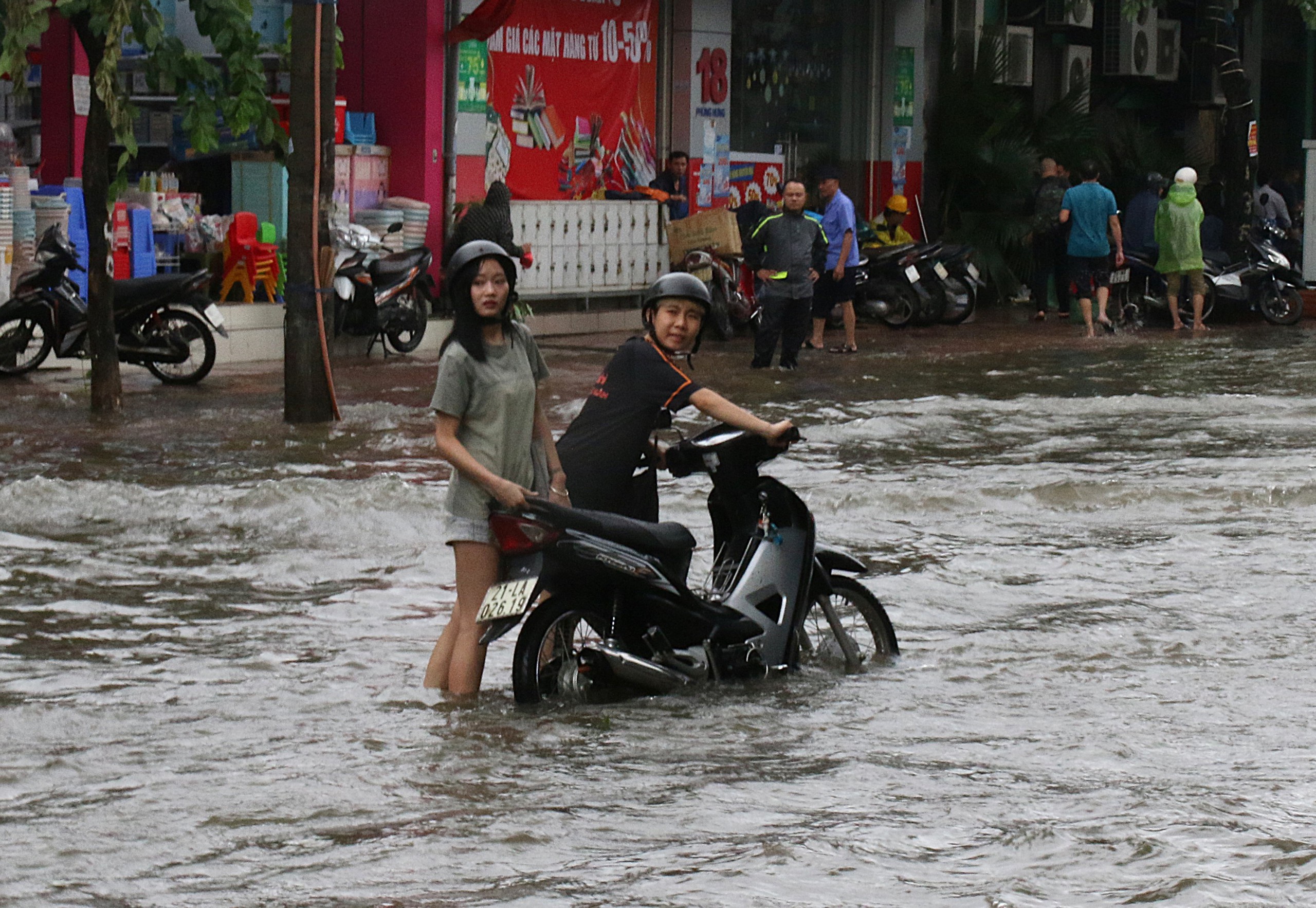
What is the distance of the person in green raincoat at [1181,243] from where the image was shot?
21203 mm

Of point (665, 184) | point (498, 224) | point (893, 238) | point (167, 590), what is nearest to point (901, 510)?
point (167, 590)

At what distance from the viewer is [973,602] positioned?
26.6ft

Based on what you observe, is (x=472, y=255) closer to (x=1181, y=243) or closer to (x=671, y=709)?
(x=671, y=709)

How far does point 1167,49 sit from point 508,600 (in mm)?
26599

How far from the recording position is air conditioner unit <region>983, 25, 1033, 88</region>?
26141 mm

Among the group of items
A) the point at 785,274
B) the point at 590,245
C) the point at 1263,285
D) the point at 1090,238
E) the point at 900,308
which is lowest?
the point at 900,308

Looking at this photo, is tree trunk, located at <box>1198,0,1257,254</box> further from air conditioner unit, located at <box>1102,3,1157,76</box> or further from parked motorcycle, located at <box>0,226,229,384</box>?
parked motorcycle, located at <box>0,226,229,384</box>

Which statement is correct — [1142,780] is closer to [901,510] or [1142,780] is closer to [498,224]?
[901,510]

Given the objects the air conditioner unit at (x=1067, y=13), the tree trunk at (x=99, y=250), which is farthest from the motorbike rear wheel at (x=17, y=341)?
the air conditioner unit at (x=1067, y=13)

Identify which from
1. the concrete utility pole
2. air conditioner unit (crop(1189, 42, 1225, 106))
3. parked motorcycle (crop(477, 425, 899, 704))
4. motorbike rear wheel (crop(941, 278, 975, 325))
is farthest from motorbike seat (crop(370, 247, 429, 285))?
air conditioner unit (crop(1189, 42, 1225, 106))

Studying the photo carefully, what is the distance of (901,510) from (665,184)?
38.2 ft

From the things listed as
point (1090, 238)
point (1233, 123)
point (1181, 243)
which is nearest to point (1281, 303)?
point (1181, 243)

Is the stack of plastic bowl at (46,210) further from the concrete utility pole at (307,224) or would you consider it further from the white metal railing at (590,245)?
the white metal railing at (590,245)

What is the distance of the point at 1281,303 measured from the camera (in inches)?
898
